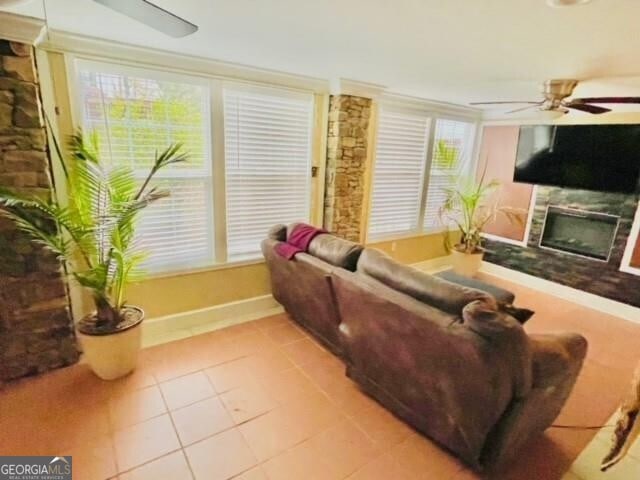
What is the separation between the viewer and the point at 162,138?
270 cm

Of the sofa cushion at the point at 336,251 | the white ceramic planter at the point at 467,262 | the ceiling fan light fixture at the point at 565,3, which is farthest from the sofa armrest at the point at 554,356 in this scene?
the white ceramic planter at the point at 467,262

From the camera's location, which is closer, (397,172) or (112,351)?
(112,351)

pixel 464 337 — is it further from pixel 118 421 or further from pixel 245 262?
pixel 245 262

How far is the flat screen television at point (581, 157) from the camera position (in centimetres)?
361

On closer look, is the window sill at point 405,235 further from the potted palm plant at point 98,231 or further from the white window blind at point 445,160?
the potted palm plant at point 98,231

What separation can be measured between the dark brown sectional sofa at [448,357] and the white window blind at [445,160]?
297 cm

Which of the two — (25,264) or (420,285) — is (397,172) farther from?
(25,264)

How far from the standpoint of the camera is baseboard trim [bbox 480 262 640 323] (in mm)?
3787

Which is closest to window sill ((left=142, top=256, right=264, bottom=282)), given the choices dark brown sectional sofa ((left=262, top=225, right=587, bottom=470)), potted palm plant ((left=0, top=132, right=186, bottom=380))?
potted palm plant ((left=0, top=132, right=186, bottom=380))

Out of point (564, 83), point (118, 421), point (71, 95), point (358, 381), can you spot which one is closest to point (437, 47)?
point (564, 83)

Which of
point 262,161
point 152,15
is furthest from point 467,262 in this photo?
point 152,15

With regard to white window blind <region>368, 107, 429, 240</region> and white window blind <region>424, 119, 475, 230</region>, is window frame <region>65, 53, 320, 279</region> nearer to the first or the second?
white window blind <region>368, 107, 429, 240</region>

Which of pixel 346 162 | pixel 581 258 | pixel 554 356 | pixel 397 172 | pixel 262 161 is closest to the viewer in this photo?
pixel 554 356

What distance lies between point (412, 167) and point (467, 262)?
155 centimetres
